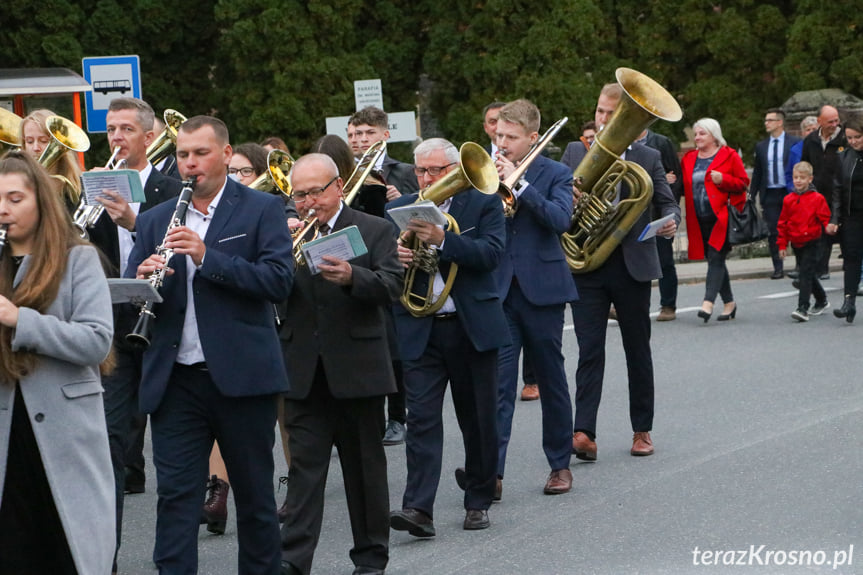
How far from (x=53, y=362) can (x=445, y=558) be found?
2.54 metres

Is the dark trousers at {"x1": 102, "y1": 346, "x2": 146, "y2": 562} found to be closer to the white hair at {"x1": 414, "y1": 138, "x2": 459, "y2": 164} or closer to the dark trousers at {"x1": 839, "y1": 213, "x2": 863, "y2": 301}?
the white hair at {"x1": 414, "y1": 138, "x2": 459, "y2": 164}

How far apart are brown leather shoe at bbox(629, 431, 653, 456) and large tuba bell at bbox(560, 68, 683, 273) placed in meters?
1.01

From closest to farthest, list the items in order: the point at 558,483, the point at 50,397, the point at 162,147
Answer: the point at 50,397 → the point at 558,483 → the point at 162,147

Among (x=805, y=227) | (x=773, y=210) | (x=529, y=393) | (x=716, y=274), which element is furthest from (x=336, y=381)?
(x=773, y=210)

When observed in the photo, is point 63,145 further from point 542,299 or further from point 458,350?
point 542,299

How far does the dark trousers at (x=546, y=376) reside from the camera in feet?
27.7

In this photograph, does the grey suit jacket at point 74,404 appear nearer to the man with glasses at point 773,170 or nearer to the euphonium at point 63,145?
the euphonium at point 63,145

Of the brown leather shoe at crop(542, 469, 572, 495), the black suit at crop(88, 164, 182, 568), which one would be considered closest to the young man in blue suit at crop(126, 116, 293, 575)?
the black suit at crop(88, 164, 182, 568)

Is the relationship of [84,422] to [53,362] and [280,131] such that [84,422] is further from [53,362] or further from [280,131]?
[280,131]

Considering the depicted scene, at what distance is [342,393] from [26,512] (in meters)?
1.79

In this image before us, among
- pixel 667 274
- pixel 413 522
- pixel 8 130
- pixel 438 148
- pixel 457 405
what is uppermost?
pixel 8 130

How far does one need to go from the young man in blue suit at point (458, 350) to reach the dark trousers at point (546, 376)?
0.68 meters

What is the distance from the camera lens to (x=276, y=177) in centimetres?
934

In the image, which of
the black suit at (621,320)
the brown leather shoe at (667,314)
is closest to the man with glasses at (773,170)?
the brown leather shoe at (667,314)
